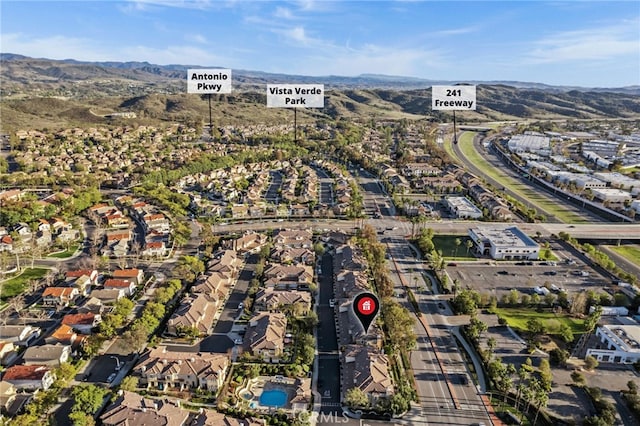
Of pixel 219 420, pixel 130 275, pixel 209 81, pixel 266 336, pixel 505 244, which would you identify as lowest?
pixel 219 420

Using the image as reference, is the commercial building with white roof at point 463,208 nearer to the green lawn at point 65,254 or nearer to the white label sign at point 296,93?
the white label sign at point 296,93

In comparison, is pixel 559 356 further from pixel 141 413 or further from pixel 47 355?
pixel 47 355

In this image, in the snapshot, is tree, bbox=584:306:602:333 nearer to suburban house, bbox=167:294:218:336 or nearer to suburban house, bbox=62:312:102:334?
suburban house, bbox=167:294:218:336

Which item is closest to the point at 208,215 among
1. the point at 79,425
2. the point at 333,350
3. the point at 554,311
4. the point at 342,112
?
the point at 333,350

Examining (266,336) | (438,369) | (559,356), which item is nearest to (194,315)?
(266,336)

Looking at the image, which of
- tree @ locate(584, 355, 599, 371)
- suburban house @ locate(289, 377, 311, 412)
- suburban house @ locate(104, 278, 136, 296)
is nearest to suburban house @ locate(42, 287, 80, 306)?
→ suburban house @ locate(104, 278, 136, 296)

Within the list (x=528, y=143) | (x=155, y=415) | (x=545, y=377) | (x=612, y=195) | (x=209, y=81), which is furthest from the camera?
(x=528, y=143)

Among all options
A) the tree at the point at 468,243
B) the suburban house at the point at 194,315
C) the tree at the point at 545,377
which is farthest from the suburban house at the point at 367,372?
the tree at the point at 468,243
